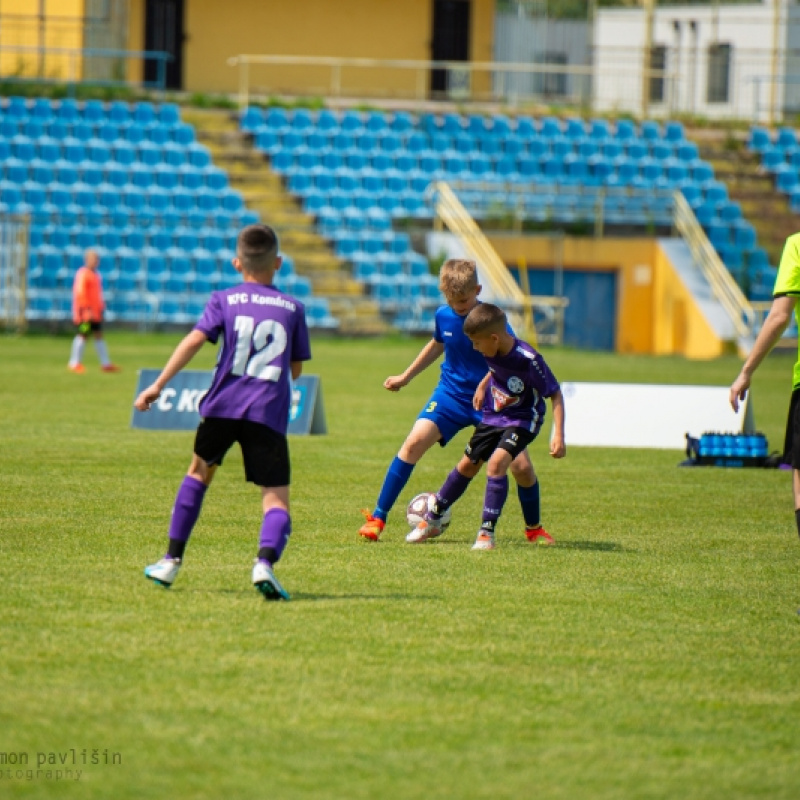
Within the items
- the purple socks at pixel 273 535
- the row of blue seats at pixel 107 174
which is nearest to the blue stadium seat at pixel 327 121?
the row of blue seats at pixel 107 174

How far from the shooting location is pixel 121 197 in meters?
30.7

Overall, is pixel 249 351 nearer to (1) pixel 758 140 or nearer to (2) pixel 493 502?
(2) pixel 493 502

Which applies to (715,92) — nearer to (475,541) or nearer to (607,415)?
(607,415)

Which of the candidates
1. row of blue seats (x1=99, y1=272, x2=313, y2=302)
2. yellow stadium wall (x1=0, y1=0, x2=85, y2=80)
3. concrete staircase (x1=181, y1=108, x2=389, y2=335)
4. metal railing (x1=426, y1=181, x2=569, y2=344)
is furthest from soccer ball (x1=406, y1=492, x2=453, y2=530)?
yellow stadium wall (x1=0, y1=0, x2=85, y2=80)

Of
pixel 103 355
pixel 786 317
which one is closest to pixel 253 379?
pixel 786 317

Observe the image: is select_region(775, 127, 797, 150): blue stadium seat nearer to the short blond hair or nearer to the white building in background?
the white building in background

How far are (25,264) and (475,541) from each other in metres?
21.2

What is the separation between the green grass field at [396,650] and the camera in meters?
4.29

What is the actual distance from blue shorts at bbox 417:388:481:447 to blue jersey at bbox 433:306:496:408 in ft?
0.09

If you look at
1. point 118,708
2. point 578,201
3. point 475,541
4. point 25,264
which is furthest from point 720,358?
point 118,708

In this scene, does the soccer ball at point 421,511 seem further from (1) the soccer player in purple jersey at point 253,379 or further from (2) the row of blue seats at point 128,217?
(2) the row of blue seats at point 128,217

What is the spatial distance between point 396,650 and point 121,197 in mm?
26228

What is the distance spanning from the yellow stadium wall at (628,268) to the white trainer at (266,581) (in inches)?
1005

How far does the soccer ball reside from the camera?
339 inches
